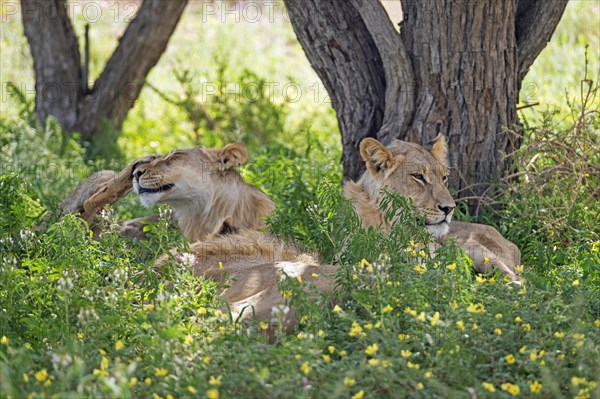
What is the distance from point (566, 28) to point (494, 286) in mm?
9012

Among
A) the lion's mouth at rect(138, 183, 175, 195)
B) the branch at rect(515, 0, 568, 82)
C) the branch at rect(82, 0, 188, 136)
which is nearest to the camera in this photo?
the lion's mouth at rect(138, 183, 175, 195)

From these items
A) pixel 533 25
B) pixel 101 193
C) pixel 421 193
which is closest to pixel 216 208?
pixel 101 193

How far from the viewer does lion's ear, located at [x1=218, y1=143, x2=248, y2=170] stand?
6652mm

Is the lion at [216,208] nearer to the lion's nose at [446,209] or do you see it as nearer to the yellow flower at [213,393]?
the lion's nose at [446,209]

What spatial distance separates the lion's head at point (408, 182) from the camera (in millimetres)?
6148

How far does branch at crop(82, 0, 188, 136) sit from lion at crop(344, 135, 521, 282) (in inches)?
180

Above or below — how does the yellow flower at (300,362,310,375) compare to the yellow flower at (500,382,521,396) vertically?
above

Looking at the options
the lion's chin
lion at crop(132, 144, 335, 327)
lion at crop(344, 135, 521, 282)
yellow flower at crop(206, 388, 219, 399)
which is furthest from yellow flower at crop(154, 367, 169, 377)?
the lion's chin

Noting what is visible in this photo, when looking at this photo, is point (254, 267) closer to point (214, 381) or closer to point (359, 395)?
point (214, 381)

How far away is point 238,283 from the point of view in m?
5.37

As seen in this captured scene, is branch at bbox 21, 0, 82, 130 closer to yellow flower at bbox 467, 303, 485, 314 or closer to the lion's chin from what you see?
the lion's chin

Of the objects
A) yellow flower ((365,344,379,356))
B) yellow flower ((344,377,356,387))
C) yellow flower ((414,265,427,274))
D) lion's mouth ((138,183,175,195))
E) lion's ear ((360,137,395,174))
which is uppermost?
lion's ear ((360,137,395,174))

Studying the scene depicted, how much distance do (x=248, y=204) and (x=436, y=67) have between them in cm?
154

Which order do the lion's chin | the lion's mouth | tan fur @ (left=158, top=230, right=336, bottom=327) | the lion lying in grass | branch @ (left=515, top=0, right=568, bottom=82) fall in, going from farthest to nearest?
1. branch @ (left=515, top=0, right=568, bottom=82)
2. the lion's mouth
3. the lion's chin
4. the lion lying in grass
5. tan fur @ (left=158, top=230, right=336, bottom=327)
